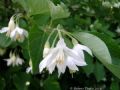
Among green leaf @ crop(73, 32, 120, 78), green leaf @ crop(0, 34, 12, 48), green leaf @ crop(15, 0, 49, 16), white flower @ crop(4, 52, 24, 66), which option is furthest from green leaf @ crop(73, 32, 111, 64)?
white flower @ crop(4, 52, 24, 66)

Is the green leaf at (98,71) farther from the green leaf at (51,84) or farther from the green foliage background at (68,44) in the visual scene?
the green leaf at (51,84)

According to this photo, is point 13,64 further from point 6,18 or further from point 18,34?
point 18,34

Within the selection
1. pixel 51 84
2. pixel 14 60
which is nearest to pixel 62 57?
pixel 51 84

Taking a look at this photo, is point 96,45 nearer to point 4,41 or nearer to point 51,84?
point 4,41

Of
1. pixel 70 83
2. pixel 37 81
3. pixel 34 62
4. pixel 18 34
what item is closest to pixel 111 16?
pixel 70 83

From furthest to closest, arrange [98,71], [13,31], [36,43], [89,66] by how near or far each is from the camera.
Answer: [98,71], [89,66], [13,31], [36,43]

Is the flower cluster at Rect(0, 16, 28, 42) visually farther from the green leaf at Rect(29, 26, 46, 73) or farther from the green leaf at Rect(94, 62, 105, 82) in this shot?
the green leaf at Rect(94, 62, 105, 82)

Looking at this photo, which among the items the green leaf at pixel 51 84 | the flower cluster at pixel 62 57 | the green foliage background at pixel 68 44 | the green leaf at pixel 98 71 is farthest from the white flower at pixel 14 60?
the flower cluster at pixel 62 57
